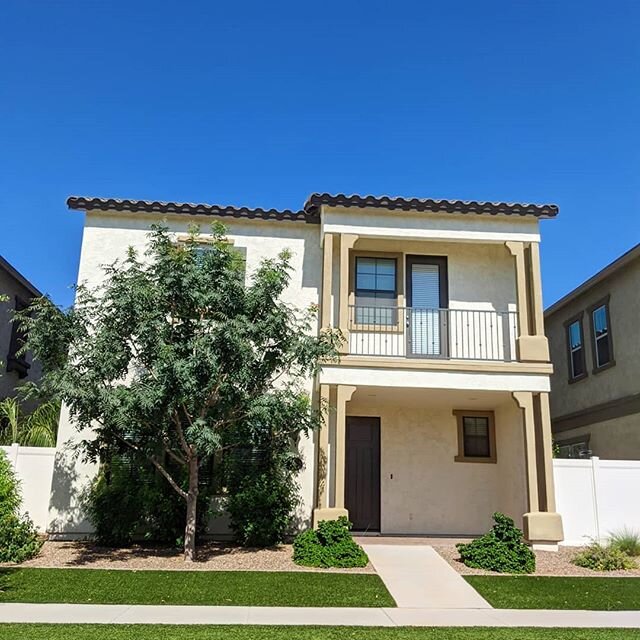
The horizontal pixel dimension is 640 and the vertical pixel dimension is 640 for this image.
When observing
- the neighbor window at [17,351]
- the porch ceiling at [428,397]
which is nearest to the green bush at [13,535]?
the porch ceiling at [428,397]

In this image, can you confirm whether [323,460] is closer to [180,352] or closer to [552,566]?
[180,352]

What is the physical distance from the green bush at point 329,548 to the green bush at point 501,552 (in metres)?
1.79

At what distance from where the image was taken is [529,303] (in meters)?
13.5

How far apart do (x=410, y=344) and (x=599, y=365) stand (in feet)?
20.7

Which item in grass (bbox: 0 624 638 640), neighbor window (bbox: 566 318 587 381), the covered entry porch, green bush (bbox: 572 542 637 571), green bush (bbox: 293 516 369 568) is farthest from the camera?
neighbor window (bbox: 566 318 587 381)

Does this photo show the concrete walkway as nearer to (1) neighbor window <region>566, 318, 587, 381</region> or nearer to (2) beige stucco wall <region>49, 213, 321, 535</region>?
(2) beige stucco wall <region>49, 213, 321, 535</region>

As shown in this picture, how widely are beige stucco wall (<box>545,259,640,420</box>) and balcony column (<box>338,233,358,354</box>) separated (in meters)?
7.41

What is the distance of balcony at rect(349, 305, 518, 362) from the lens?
13891 millimetres

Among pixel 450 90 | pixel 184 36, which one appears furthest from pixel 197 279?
pixel 450 90

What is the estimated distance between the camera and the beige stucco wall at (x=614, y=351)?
15547 millimetres

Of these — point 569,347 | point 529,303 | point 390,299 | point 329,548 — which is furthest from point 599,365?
point 329,548

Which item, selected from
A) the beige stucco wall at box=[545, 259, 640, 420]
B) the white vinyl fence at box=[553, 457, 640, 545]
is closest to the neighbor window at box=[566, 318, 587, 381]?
the beige stucco wall at box=[545, 259, 640, 420]

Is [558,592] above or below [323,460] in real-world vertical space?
below

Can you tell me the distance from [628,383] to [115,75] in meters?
13.7
